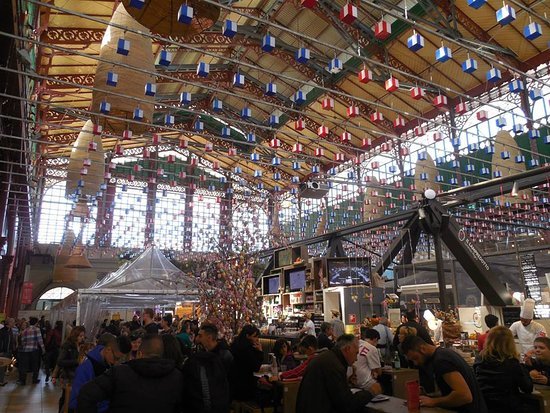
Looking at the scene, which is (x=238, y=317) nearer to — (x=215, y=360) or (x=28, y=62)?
(x=215, y=360)

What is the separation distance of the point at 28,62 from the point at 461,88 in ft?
49.6

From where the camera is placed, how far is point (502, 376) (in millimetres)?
2662

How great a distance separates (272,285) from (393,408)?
9.86m

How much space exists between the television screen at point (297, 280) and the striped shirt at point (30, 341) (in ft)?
19.8

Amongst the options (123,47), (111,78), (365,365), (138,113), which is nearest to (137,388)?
(365,365)

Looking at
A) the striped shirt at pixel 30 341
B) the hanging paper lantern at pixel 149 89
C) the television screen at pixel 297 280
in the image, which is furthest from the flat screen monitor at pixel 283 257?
the hanging paper lantern at pixel 149 89

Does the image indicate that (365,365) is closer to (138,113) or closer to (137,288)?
(138,113)

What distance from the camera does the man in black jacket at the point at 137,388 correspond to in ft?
6.54

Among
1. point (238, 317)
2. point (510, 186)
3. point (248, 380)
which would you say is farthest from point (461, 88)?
point (248, 380)

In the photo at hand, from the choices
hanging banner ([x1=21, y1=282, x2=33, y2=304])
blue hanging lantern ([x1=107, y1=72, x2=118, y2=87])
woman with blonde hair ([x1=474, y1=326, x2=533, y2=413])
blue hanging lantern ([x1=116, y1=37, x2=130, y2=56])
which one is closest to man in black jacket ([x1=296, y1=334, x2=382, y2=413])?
woman with blonde hair ([x1=474, y1=326, x2=533, y2=413])

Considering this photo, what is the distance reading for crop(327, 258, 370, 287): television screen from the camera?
9766mm

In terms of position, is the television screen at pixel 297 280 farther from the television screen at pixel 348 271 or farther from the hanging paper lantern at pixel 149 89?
the hanging paper lantern at pixel 149 89

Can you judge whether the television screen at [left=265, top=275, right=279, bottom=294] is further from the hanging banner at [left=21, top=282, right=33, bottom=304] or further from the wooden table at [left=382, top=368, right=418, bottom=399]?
the hanging banner at [left=21, top=282, right=33, bottom=304]

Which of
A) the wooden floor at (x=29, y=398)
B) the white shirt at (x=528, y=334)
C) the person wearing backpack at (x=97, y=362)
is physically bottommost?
the wooden floor at (x=29, y=398)
